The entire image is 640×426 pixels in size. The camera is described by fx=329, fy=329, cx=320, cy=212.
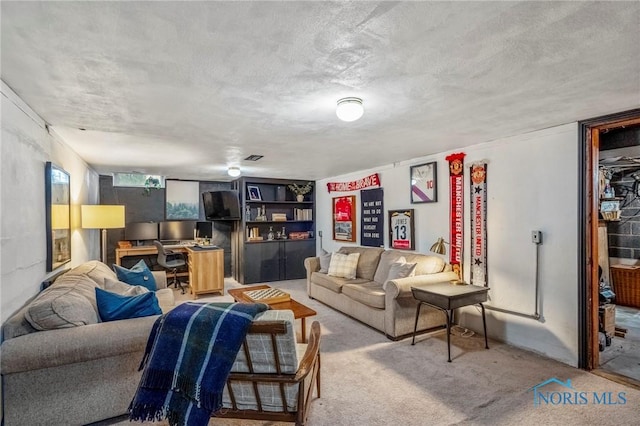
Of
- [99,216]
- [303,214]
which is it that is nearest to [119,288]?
[99,216]

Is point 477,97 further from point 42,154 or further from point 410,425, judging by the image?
point 42,154

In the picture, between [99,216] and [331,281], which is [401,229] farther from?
[99,216]

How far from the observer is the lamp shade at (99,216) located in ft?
12.5

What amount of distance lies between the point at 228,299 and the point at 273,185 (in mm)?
2714

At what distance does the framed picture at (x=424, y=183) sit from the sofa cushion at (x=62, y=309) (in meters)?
3.70

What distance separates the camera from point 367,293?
12.7ft

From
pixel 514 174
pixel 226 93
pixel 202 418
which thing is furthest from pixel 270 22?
pixel 514 174

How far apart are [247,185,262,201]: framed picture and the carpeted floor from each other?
12.4 feet

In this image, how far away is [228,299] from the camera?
Answer: 17.1 feet

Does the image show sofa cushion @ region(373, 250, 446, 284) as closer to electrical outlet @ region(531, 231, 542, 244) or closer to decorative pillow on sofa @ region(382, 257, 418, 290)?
decorative pillow on sofa @ region(382, 257, 418, 290)

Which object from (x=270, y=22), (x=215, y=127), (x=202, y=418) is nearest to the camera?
(x=270, y=22)

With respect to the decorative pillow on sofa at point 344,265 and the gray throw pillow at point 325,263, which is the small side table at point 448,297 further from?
the gray throw pillow at point 325,263

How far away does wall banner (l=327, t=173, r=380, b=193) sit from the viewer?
5.27m

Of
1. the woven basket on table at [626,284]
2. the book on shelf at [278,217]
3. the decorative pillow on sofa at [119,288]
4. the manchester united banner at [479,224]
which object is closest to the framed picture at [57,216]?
the decorative pillow on sofa at [119,288]
